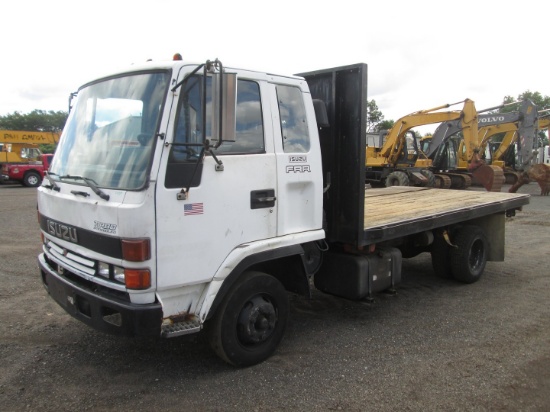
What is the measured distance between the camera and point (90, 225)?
3.09m

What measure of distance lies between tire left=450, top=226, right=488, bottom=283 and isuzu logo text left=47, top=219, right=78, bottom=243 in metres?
4.68

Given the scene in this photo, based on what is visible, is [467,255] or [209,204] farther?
[467,255]

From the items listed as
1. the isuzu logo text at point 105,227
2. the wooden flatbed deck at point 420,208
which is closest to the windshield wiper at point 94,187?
the isuzu logo text at point 105,227

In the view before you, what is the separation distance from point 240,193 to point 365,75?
165 centimetres

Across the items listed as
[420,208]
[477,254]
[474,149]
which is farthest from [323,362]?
[474,149]

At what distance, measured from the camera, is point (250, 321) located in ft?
11.6

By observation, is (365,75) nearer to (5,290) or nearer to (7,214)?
(5,290)

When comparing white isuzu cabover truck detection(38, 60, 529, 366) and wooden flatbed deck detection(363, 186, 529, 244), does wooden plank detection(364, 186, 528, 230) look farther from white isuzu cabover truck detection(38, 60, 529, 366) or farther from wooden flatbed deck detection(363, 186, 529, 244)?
white isuzu cabover truck detection(38, 60, 529, 366)

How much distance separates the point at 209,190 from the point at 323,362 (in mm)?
1777

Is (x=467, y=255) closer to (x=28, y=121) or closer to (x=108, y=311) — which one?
(x=108, y=311)

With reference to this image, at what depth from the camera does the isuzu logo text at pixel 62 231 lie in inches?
129

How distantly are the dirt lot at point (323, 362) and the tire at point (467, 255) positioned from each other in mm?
423

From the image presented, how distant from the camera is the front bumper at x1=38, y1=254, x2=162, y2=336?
289cm

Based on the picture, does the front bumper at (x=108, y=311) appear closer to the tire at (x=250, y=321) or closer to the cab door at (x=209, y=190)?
the cab door at (x=209, y=190)
